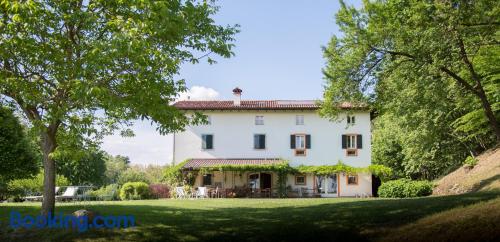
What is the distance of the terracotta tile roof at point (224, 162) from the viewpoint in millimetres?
35153

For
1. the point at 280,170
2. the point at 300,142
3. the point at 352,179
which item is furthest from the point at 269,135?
the point at 352,179

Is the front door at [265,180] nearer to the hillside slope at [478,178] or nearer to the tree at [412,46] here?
the hillside slope at [478,178]

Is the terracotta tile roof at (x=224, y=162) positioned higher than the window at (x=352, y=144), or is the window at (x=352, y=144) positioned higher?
the window at (x=352, y=144)

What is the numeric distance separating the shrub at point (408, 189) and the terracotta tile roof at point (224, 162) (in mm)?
8565

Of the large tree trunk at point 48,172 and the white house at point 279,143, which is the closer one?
the large tree trunk at point 48,172

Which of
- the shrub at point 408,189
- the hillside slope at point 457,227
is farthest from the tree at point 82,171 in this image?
the hillside slope at point 457,227

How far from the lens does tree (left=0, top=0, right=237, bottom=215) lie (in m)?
10.2

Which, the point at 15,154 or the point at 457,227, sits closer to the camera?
the point at 457,227

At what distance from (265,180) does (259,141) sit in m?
2.94

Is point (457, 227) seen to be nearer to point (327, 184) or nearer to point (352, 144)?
point (327, 184)

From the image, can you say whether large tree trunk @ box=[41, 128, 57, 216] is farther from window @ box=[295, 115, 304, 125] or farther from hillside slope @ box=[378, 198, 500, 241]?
window @ box=[295, 115, 304, 125]

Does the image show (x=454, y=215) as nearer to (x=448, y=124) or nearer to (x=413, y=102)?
(x=413, y=102)

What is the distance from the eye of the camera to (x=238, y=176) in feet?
121

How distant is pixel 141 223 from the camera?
539 inches
